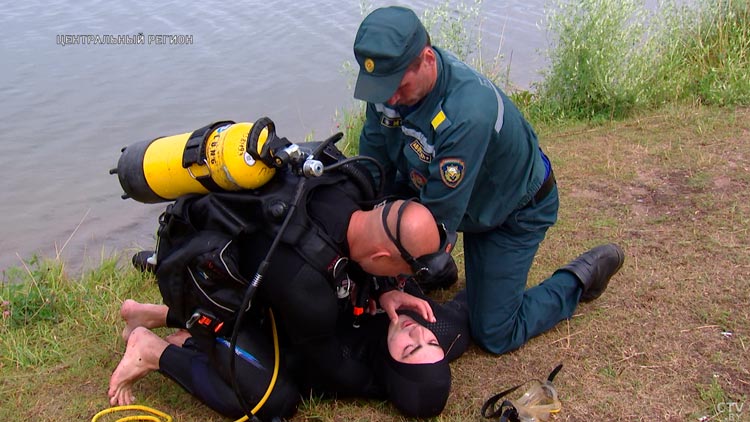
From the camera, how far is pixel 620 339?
136 inches

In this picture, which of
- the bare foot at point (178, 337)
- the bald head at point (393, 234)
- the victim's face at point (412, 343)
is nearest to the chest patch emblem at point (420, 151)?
the bald head at point (393, 234)

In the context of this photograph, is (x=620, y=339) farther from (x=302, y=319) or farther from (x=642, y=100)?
(x=642, y=100)

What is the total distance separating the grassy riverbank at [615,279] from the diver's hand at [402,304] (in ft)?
1.20

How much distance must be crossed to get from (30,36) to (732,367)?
328 inches

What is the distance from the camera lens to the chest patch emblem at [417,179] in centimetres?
339

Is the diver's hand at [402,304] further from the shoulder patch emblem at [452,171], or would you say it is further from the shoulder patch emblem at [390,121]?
the shoulder patch emblem at [390,121]

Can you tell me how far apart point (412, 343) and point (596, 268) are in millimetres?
1153

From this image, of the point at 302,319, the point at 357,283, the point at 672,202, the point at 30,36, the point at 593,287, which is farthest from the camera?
the point at 30,36

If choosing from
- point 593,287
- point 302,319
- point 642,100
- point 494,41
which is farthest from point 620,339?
point 494,41

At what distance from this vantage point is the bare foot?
3.46 metres

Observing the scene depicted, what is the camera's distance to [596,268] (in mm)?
3697

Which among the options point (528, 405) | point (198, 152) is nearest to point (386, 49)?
point (198, 152)

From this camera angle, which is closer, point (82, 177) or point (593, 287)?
point (593, 287)

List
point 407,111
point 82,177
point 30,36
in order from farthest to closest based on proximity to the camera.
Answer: point 30,36
point 82,177
point 407,111
